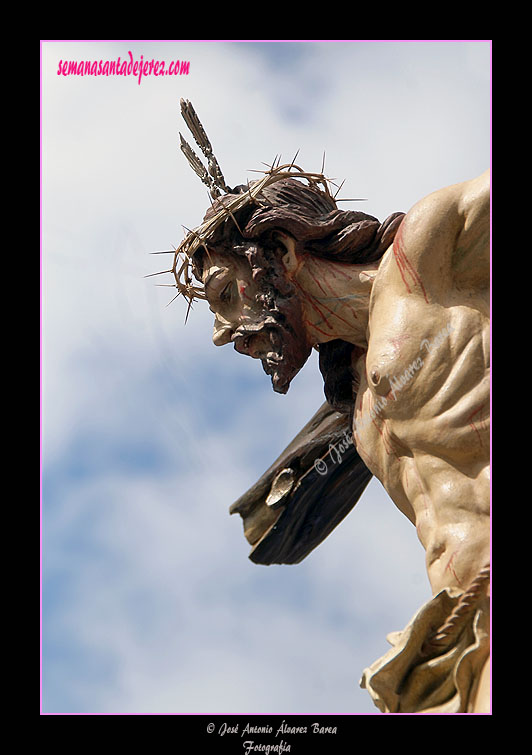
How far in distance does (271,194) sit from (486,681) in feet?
8.60

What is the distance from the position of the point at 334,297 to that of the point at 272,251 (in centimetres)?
38

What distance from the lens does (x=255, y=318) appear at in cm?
757

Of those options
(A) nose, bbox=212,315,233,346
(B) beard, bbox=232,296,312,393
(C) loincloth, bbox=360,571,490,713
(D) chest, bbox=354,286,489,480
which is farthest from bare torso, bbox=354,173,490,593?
(A) nose, bbox=212,315,233,346

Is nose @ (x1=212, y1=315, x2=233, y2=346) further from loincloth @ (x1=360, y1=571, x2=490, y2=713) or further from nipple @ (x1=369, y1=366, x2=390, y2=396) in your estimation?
loincloth @ (x1=360, y1=571, x2=490, y2=713)

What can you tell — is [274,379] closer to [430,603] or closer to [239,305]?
[239,305]

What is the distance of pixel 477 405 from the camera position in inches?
261

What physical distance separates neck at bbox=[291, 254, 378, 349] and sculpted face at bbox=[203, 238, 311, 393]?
7 centimetres

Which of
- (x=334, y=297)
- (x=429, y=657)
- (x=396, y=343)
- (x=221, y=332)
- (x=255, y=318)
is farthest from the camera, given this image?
(x=221, y=332)

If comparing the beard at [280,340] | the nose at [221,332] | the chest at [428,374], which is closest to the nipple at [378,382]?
the chest at [428,374]

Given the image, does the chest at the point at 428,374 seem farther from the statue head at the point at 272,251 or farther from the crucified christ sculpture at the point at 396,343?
the statue head at the point at 272,251

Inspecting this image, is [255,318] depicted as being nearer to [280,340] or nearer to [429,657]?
[280,340]

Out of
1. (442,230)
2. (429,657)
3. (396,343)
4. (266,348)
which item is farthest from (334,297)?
(429,657)

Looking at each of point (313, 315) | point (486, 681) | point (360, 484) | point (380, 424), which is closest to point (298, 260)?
point (313, 315)

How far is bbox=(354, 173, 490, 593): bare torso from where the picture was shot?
6645 millimetres
